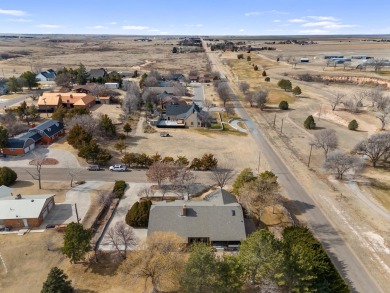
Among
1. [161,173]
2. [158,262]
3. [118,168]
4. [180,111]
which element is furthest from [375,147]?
[158,262]

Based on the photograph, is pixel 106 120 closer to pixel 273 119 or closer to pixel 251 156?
pixel 251 156

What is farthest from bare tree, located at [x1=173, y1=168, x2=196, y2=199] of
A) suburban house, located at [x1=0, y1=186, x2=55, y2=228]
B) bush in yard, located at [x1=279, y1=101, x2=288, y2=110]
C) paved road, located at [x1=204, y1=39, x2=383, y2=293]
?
bush in yard, located at [x1=279, y1=101, x2=288, y2=110]

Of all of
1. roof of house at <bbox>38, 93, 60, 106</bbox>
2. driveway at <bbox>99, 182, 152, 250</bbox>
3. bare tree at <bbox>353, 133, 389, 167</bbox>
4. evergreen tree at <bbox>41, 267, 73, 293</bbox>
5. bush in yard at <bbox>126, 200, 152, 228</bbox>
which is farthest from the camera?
roof of house at <bbox>38, 93, 60, 106</bbox>

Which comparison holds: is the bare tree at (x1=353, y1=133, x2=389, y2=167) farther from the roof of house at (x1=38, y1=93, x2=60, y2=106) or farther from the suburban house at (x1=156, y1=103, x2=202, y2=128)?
the roof of house at (x1=38, y1=93, x2=60, y2=106)

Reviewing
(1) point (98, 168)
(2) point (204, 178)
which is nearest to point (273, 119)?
(2) point (204, 178)

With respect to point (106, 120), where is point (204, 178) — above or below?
below

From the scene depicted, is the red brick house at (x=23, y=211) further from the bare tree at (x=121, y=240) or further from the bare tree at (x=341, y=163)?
the bare tree at (x=341, y=163)
